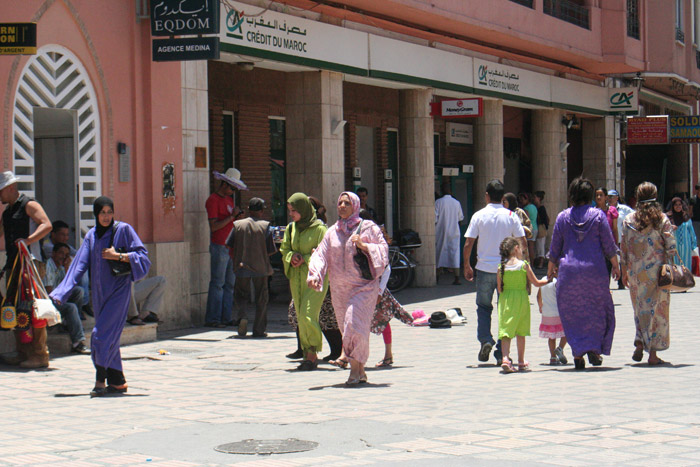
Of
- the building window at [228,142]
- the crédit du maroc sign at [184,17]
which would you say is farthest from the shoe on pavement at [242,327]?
the building window at [228,142]

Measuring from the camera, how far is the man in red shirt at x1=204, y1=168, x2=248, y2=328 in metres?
14.8

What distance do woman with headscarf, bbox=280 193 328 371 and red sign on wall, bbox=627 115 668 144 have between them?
73.4 ft

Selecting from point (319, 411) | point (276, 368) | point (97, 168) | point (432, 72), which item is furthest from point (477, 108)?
point (319, 411)

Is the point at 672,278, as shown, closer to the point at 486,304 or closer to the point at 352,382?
the point at 486,304

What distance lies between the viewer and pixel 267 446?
6887 millimetres

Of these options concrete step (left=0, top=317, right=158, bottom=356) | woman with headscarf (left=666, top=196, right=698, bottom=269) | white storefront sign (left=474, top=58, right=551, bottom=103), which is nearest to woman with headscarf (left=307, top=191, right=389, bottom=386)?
concrete step (left=0, top=317, right=158, bottom=356)

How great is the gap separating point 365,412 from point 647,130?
25.2 meters

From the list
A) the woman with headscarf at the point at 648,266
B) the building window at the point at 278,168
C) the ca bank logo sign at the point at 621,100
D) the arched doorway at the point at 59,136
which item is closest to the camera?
the woman with headscarf at the point at 648,266

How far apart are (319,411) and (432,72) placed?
13767mm

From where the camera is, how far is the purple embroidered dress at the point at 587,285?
10.3 meters

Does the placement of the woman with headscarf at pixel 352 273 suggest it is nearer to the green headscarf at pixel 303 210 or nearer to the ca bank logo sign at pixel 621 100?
the green headscarf at pixel 303 210

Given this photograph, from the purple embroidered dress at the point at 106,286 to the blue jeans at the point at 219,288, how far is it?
5459 mm

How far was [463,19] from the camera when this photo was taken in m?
20.5

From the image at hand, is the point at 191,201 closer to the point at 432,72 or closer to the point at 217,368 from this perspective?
the point at 217,368
